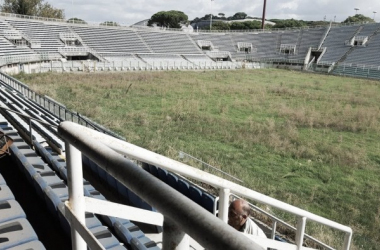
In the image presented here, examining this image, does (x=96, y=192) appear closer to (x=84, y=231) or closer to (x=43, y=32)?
(x=84, y=231)

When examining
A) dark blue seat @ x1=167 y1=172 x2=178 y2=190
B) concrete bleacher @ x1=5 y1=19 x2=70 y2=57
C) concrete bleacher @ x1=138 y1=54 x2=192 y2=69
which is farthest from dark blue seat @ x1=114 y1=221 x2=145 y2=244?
concrete bleacher @ x1=138 y1=54 x2=192 y2=69

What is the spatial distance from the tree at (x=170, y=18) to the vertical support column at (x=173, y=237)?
9186 centimetres

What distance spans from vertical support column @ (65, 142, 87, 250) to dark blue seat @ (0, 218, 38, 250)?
180 centimetres

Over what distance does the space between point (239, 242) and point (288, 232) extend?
21.1 feet

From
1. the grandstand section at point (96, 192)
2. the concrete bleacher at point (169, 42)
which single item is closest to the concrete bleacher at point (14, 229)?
the grandstand section at point (96, 192)

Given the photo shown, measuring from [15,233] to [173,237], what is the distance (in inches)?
102

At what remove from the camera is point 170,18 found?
3484 inches

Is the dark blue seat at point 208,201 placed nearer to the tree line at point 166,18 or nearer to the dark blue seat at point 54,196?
the dark blue seat at point 54,196

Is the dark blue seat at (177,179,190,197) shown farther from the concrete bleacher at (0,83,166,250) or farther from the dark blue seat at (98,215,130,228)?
the dark blue seat at (98,215,130,228)

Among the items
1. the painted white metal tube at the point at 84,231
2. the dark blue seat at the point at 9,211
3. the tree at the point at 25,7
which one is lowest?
the dark blue seat at the point at 9,211

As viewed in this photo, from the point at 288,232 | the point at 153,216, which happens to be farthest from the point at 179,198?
the point at 288,232

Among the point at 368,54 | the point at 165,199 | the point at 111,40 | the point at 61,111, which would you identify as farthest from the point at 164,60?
the point at 165,199

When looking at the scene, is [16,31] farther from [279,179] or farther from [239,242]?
[239,242]

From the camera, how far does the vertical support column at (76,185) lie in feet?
4.24
